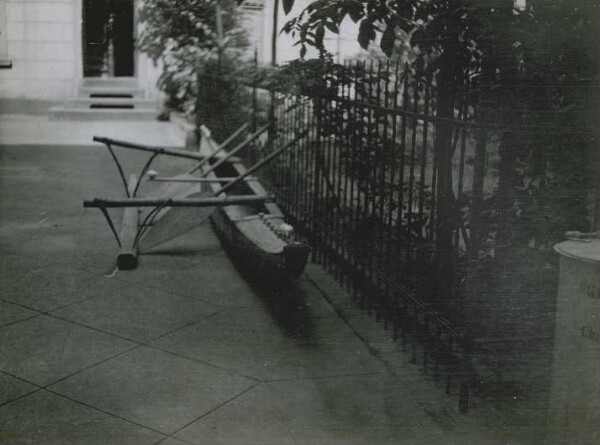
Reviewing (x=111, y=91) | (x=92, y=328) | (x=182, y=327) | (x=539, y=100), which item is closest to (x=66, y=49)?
(x=111, y=91)

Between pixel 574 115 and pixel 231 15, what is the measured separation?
14718 mm

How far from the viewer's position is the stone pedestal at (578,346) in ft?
11.3

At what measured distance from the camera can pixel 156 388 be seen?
445 cm

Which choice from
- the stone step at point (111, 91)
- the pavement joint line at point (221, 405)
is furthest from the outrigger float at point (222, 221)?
the stone step at point (111, 91)

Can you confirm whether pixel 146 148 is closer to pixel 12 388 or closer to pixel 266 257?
pixel 266 257

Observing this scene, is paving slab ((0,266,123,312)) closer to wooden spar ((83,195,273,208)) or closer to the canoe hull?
wooden spar ((83,195,273,208))

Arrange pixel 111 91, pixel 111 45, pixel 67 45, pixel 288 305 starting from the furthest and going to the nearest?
pixel 111 45 → pixel 111 91 → pixel 67 45 → pixel 288 305

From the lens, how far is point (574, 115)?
4.13 m

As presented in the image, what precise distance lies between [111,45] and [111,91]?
2.25 metres

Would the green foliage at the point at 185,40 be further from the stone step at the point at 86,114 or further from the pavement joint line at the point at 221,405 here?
the pavement joint line at the point at 221,405

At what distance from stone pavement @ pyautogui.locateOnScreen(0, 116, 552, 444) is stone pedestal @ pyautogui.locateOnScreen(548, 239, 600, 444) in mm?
404

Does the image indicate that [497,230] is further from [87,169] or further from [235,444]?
[87,169]

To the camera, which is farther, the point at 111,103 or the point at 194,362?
the point at 111,103

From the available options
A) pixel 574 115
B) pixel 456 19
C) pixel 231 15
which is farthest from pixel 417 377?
pixel 231 15
